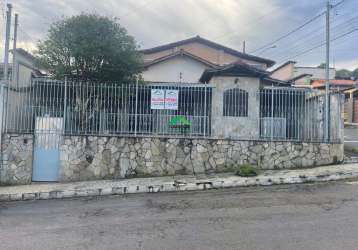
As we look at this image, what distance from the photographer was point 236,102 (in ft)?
49.0

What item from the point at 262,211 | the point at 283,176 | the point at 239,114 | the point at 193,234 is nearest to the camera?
the point at 193,234

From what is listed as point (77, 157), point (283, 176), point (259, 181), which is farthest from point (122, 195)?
point (283, 176)

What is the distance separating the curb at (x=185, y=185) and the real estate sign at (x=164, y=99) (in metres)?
3.28

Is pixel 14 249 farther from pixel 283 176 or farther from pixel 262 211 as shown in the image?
pixel 283 176

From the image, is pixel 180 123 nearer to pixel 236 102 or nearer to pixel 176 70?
pixel 236 102

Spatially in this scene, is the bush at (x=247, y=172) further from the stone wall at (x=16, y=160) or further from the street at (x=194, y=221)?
→ the stone wall at (x=16, y=160)

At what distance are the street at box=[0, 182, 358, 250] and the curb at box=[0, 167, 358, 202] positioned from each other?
57 cm

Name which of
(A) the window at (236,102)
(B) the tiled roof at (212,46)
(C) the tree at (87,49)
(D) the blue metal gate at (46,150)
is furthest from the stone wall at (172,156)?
(B) the tiled roof at (212,46)

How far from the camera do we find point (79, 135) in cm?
1191

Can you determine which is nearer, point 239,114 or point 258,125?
point 258,125

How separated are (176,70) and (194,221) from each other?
18665 mm

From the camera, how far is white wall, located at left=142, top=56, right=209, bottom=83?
23.9 m

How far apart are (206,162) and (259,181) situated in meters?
2.46

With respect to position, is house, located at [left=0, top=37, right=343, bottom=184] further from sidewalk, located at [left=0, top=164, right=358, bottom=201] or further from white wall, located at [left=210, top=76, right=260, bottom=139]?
sidewalk, located at [left=0, top=164, right=358, bottom=201]
